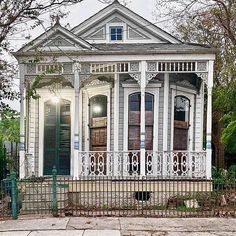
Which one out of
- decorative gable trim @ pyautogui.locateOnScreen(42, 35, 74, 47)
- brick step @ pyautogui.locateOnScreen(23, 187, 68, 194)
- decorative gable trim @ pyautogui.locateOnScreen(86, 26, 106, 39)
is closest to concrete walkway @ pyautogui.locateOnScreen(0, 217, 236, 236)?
brick step @ pyautogui.locateOnScreen(23, 187, 68, 194)

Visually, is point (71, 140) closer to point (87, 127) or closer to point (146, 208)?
point (87, 127)

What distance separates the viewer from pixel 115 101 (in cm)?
1274

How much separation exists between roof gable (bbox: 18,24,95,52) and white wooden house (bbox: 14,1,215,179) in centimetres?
3

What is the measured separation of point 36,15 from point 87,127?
4.60 m

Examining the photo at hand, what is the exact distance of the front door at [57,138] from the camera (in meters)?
13.4

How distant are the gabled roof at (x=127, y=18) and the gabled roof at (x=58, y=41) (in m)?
2.47

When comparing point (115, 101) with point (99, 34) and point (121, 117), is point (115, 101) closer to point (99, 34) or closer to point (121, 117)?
point (121, 117)

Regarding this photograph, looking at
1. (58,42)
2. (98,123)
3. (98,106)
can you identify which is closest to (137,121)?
(98,123)

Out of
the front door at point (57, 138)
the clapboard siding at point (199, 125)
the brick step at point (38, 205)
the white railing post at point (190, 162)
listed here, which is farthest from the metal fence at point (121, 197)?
the clapboard siding at point (199, 125)

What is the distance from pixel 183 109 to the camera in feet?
43.6

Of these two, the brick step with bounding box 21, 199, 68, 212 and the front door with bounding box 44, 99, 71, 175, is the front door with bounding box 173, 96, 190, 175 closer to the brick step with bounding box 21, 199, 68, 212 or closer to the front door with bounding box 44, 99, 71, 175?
the front door with bounding box 44, 99, 71, 175

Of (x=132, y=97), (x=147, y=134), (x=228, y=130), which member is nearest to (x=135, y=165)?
(x=147, y=134)

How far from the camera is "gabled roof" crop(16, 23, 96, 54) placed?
1160 centimetres

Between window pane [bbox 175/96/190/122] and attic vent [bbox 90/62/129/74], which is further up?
attic vent [bbox 90/62/129/74]
